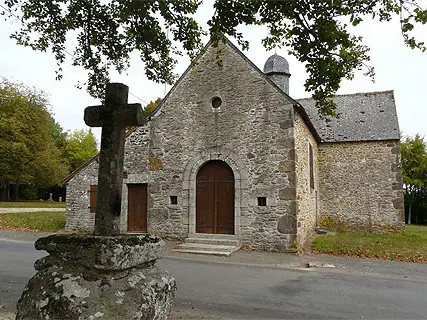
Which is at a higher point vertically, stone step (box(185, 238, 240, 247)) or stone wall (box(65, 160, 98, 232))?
stone wall (box(65, 160, 98, 232))

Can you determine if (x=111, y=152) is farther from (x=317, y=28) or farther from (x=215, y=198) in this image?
(x=215, y=198)

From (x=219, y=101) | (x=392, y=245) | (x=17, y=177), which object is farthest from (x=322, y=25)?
(x=17, y=177)

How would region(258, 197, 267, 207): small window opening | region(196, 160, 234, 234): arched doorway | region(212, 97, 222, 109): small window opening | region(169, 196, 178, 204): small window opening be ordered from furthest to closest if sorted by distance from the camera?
region(169, 196, 178, 204): small window opening → region(212, 97, 222, 109): small window opening → region(196, 160, 234, 234): arched doorway → region(258, 197, 267, 207): small window opening

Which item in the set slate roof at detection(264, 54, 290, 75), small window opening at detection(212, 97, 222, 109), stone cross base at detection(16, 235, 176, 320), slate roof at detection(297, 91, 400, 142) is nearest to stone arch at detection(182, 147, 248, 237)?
small window opening at detection(212, 97, 222, 109)

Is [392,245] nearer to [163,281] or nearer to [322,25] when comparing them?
[322,25]

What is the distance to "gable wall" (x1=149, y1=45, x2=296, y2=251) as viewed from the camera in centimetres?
1090

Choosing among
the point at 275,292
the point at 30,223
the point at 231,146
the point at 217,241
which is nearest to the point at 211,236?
the point at 217,241

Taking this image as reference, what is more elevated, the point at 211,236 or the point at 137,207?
the point at 137,207

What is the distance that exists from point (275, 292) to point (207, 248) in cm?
458

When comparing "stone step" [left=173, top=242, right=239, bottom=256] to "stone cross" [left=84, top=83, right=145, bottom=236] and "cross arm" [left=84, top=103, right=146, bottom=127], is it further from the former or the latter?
"cross arm" [left=84, top=103, right=146, bottom=127]

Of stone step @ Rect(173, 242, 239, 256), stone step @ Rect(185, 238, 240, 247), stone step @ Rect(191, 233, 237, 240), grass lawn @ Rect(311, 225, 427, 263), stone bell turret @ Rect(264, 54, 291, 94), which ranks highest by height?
stone bell turret @ Rect(264, 54, 291, 94)

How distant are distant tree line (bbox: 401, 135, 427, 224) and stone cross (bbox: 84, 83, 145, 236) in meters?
31.3

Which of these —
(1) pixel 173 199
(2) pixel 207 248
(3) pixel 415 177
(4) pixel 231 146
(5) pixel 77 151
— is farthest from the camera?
(5) pixel 77 151

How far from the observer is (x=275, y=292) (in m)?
6.01
